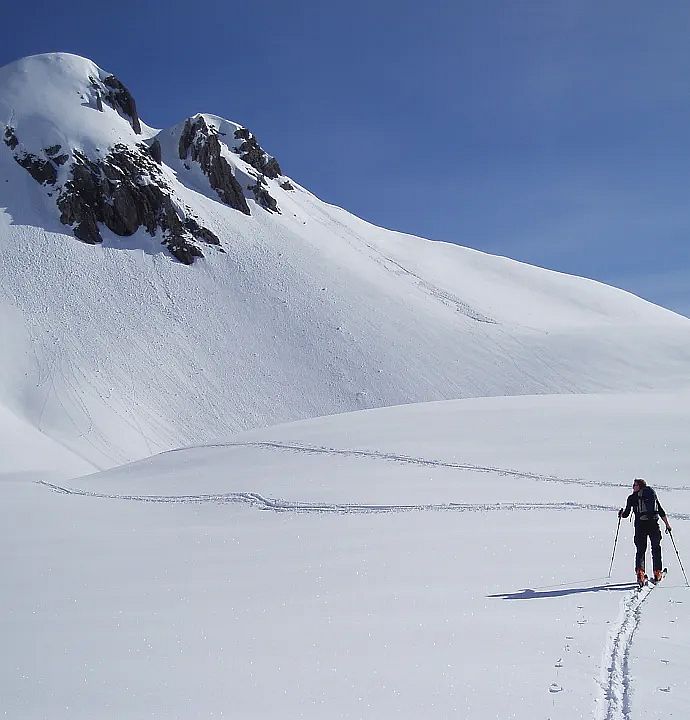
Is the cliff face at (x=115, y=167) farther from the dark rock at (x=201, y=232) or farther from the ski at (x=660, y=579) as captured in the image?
the ski at (x=660, y=579)

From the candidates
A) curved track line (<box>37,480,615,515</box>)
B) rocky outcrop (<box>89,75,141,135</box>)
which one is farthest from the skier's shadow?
rocky outcrop (<box>89,75,141,135</box>)

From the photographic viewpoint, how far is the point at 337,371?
6144 centimetres

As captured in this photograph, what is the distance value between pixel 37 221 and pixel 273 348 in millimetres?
33075

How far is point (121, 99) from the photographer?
9831 centimetres

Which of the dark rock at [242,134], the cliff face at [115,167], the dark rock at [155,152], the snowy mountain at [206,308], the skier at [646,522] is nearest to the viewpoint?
the skier at [646,522]

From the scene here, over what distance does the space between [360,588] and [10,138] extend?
294ft

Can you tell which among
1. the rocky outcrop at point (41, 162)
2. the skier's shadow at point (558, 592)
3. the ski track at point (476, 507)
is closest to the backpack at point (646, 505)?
the skier's shadow at point (558, 592)

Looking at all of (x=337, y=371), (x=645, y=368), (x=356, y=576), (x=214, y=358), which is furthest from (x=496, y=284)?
(x=356, y=576)

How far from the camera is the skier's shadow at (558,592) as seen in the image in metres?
9.72

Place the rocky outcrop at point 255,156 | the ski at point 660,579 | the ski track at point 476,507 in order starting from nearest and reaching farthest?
the ski track at point 476,507
the ski at point 660,579
the rocky outcrop at point 255,156

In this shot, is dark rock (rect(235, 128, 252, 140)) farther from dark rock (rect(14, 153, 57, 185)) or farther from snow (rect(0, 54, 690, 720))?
snow (rect(0, 54, 690, 720))

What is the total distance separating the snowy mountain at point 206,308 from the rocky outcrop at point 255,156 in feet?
17.2

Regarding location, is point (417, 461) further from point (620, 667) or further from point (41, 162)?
point (41, 162)

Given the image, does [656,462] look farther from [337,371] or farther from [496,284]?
[496,284]
